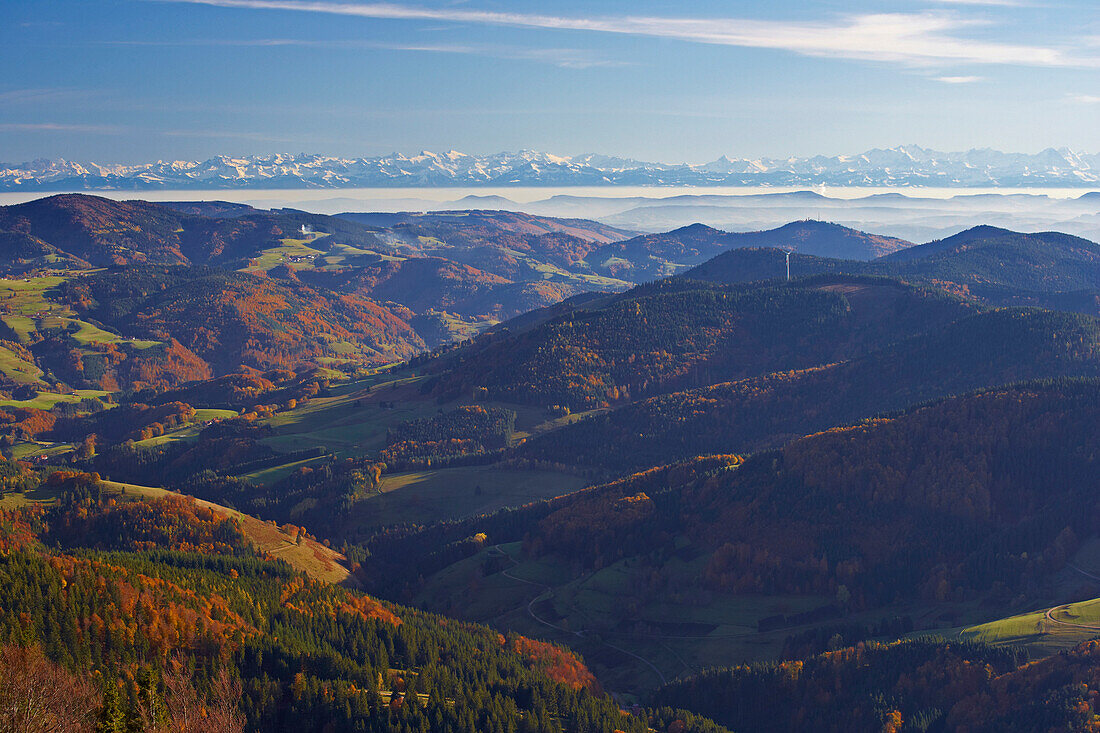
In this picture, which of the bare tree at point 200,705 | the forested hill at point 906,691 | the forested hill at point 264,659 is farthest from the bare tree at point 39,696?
the forested hill at point 906,691

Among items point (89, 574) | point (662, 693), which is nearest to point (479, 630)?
point (662, 693)

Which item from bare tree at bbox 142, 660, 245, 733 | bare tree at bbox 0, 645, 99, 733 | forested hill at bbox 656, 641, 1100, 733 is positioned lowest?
forested hill at bbox 656, 641, 1100, 733

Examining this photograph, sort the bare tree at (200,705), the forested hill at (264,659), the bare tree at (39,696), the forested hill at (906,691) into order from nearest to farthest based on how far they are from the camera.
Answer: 1. the bare tree at (39,696)
2. the bare tree at (200,705)
3. the forested hill at (264,659)
4. the forested hill at (906,691)

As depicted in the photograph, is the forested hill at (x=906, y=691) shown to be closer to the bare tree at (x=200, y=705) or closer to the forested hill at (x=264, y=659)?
the forested hill at (x=264, y=659)

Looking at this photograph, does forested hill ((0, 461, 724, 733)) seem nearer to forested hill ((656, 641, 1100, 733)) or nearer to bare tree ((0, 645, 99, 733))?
bare tree ((0, 645, 99, 733))

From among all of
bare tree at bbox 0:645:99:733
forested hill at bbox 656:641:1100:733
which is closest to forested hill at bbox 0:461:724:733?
bare tree at bbox 0:645:99:733

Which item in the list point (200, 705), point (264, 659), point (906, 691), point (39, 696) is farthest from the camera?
point (906, 691)

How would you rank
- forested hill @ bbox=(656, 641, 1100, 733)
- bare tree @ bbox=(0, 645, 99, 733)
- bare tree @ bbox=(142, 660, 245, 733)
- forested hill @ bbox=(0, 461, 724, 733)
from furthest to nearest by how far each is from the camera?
forested hill @ bbox=(656, 641, 1100, 733) → forested hill @ bbox=(0, 461, 724, 733) → bare tree @ bbox=(142, 660, 245, 733) → bare tree @ bbox=(0, 645, 99, 733)

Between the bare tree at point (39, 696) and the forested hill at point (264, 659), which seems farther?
the forested hill at point (264, 659)

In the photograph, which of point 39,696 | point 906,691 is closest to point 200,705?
point 39,696

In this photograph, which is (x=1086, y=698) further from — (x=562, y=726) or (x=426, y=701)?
(x=426, y=701)

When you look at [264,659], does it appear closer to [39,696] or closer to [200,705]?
[200,705]
